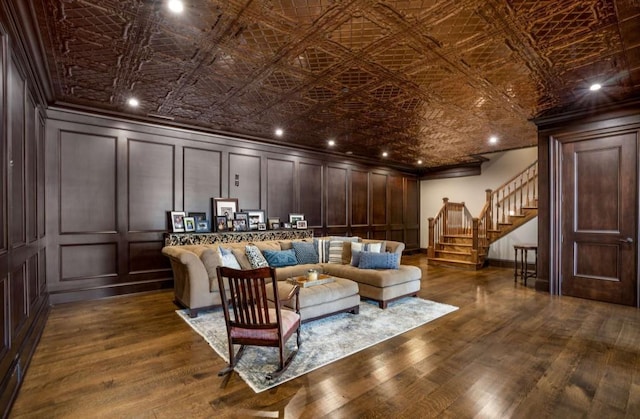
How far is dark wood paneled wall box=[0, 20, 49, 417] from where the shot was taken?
226 centimetres

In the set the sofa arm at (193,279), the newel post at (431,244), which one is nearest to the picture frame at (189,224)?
the sofa arm at (193,279)

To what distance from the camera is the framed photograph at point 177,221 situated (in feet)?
18.2

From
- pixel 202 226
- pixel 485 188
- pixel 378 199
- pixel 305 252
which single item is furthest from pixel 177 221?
pixel 485 188

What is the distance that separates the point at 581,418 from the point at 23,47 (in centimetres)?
534

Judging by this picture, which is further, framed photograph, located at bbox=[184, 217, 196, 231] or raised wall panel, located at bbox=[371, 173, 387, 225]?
raised wall panel, located at bbox=[371, 173, 387, 225]

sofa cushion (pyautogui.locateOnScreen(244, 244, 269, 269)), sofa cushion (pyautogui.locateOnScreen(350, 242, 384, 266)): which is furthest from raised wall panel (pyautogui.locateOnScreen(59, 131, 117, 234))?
sofa cushion (pyautogui.locateOnScreen(350, 242, 384, 266))

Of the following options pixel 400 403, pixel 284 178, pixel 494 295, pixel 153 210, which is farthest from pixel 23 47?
Answer: pixel 494 295

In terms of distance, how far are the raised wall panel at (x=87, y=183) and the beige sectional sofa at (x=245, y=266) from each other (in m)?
1.39

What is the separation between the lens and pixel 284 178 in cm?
729

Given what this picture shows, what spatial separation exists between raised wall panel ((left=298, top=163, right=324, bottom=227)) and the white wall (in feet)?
15.4

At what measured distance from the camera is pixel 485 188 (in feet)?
30.0

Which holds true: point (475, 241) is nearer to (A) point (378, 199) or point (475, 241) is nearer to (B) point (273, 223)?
(A) point (378, 199)

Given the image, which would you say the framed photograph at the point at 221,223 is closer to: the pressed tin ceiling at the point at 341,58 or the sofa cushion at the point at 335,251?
the pressed tin ceiling at the point at 341,58

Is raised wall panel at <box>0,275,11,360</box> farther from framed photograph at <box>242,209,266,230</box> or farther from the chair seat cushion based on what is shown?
framed photograph at <box>242,209,266,230</box>
